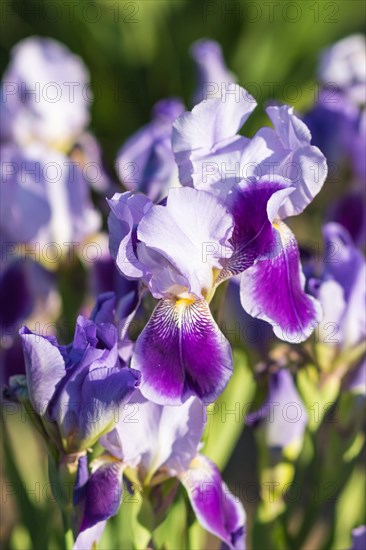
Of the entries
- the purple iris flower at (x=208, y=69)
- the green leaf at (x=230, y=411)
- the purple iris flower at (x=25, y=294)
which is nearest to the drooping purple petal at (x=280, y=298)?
the green leaf at (x=230, y=411)

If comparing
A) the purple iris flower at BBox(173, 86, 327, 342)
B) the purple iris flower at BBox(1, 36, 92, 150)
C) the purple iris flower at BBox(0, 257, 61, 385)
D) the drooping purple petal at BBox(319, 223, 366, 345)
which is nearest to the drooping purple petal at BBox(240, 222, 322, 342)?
the purple iris flower at BBox(173, 86, 327, 342)

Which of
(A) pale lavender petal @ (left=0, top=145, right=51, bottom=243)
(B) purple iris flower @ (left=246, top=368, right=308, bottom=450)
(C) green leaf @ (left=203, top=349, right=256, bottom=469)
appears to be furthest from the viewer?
(A) pale lavender petal @ (left=0, top=145, right=51, bottom=243)

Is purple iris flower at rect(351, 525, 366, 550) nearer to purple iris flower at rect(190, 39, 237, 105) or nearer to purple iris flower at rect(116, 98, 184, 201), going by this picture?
purple iris flower at rect(116, 98, 184, 201)

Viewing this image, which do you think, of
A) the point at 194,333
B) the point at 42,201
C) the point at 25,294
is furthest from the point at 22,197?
the point at 194,333

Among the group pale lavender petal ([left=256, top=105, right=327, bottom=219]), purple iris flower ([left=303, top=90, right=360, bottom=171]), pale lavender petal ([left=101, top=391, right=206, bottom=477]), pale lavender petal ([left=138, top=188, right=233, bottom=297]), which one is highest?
purple iris flower ([left=303, top=90, right=360, bottom=171])

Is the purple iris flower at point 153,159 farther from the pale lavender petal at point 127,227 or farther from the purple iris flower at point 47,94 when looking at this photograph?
the purple iris flower at point 47,94

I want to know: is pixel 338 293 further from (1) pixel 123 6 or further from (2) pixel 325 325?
(1) pixel 123 6
